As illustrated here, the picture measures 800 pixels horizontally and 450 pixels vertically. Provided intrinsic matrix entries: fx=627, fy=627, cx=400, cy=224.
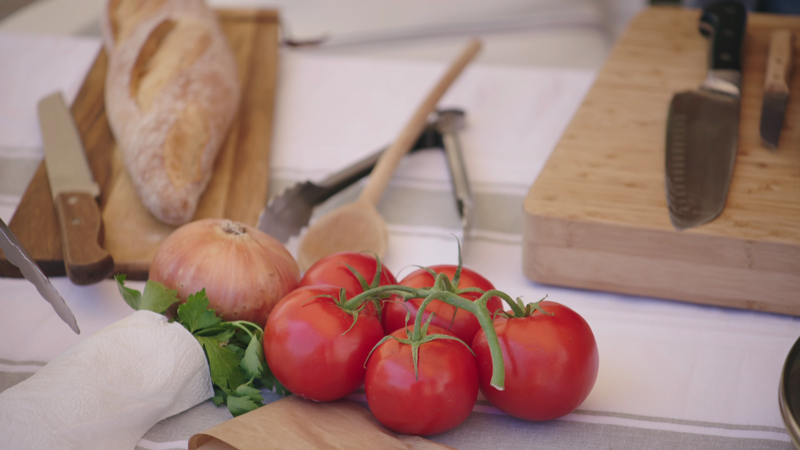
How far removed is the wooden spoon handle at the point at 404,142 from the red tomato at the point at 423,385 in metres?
0.36

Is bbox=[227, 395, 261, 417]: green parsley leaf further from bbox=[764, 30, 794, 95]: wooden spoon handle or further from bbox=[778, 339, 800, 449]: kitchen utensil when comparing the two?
Result: bbox=[764, 30, 794, 95]: wooden spoon handle

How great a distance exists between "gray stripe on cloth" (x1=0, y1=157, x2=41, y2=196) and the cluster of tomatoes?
603 millimetres

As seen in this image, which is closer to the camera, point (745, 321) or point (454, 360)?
point (454, 360)

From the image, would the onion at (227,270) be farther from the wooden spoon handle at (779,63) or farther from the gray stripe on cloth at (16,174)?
the wooden spoon handle at (779,63)

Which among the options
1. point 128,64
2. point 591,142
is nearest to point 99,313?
point 128,64

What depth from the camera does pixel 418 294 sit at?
474 mm

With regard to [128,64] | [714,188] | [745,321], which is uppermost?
[128,64]

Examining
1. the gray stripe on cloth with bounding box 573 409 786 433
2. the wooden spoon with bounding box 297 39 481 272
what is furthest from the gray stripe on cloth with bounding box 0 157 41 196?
the gray stripe on cloth with bounding box 573 409 786 433

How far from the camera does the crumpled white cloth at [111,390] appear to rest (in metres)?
0.46

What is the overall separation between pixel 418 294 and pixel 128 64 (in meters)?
0.78

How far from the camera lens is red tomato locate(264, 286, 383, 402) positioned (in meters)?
0.50

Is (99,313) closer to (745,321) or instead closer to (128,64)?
(128,64)

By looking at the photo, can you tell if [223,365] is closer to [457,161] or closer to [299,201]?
[299,201]

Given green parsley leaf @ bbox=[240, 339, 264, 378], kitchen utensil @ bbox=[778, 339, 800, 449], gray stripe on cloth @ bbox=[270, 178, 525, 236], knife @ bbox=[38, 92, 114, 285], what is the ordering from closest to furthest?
kitchen utensil @ bbox=[778, 339, 800, 449] → green parsley leaf @ bbox=[240, 339, 264, 378] → knife @ bbox=[38, 92, 114, 285] → gray stripe on cloth @ bbox=[270, 178, 525, 236]
